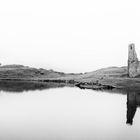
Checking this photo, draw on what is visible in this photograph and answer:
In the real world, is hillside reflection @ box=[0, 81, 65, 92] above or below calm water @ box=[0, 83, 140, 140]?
above

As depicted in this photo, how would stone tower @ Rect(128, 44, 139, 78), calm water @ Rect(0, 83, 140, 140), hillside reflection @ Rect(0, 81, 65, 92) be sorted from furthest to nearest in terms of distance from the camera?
stone tower @ Rect(128, 44, 139, 78) < hillside reflection @ Rect(0, 81, 65, 92) < calm water @ Rect(0, 83, 140, 140)

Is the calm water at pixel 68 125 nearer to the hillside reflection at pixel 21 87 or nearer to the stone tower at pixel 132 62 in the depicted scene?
the hillside reflection at pixel 21 87

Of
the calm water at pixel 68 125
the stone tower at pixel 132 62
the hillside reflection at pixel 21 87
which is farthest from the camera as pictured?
the stone tower at pixel 132 62

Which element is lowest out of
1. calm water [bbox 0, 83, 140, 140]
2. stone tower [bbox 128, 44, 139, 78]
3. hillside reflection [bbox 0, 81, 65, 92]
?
calm water [bbox 0, 83, 140, 140]

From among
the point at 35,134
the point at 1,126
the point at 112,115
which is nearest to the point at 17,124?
the point at 1,126

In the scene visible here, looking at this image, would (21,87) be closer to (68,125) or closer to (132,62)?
(132,62)

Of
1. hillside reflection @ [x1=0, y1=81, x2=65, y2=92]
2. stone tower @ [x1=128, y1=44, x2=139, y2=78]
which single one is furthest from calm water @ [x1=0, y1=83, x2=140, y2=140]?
stone tower @ [x1=128, y1=44, x2=139, y2=78]

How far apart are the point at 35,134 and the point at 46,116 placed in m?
6.64

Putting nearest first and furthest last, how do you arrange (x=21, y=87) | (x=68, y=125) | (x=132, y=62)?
(x=68, y=125) < (x=21, y=87) < (x=132, y=62)

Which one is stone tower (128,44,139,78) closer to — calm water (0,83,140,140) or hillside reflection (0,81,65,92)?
hillside reflection (0,81,65,92)

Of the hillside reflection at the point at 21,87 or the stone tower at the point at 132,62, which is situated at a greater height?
the stone tower at the point at 132,62

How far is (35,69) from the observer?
12075 cm

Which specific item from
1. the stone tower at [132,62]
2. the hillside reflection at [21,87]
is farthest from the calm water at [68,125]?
the stone tower at [132,62]

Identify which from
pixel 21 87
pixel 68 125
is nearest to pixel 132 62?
pixel 21 87
